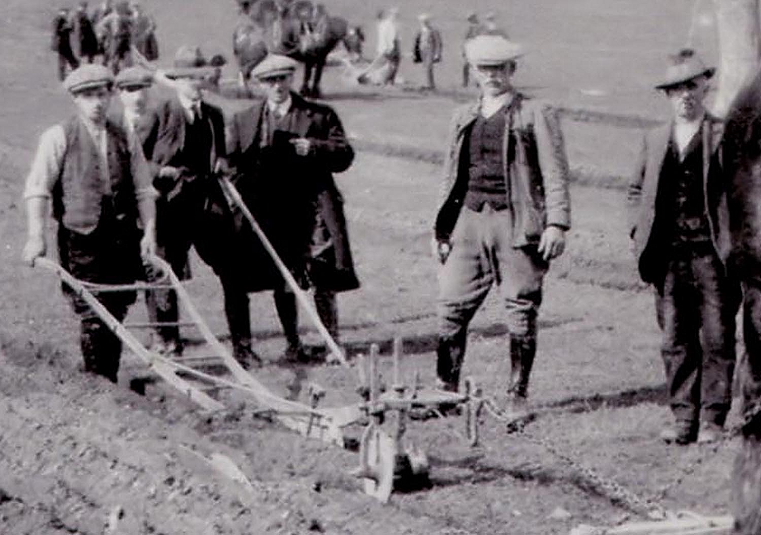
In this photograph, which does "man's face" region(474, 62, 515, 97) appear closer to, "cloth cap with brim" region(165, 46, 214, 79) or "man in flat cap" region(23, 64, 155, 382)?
Answer: "man in flat cap" region(23, 64, 155, 382)

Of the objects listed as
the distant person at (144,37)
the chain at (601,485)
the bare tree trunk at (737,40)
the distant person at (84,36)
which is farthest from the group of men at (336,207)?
the distant person at (84,36)

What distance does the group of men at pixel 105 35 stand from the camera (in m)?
31.7

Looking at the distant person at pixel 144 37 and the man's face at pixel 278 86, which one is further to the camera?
the distant person at pixel 144 37

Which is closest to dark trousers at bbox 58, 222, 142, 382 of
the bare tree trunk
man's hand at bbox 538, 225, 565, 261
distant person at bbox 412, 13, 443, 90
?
man's hand at bbox 538, 225, 565, 261

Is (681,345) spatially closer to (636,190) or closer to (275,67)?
(636,190)

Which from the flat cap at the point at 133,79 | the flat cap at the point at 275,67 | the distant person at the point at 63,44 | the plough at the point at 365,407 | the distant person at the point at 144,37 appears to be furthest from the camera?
the distant person at the point at 63,44

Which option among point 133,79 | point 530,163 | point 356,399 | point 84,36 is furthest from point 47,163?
point 84,36

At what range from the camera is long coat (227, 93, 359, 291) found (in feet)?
36.3

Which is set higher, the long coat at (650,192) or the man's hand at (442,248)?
the long coat at (650,192)

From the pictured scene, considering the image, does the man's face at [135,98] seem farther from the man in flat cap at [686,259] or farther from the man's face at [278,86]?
Result: the man in flat cap at [686,259]

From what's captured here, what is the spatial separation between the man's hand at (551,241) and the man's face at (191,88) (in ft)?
9.72

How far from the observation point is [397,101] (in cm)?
2931

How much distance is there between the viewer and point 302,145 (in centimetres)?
1077

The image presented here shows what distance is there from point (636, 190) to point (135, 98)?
3.62 meters
